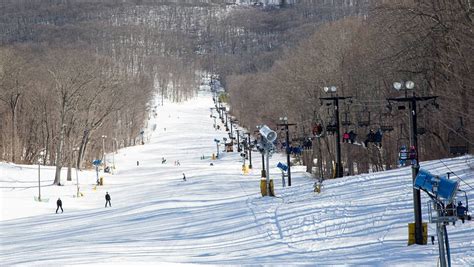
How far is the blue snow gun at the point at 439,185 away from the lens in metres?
12.3

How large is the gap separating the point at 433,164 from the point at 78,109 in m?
40.2

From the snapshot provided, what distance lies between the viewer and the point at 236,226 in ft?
79.5

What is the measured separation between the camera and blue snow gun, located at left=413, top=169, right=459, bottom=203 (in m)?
12.3

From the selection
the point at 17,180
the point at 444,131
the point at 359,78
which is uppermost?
the point at 359,78

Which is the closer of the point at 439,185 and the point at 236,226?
the point at 439,185

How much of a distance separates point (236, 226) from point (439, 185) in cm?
1246

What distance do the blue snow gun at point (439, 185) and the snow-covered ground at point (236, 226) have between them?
2.51 m

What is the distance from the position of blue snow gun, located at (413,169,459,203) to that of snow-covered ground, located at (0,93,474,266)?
2.51 m

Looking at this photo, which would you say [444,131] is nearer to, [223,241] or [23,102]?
[223,241]

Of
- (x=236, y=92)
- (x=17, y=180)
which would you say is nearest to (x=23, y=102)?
(x=17, y=180)

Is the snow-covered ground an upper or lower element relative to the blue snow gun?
lower

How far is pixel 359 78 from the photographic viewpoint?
42.5 metres

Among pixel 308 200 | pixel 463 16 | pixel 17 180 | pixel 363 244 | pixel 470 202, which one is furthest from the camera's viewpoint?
pixel 17 180

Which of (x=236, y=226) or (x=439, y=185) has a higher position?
(x=439, y=185)
